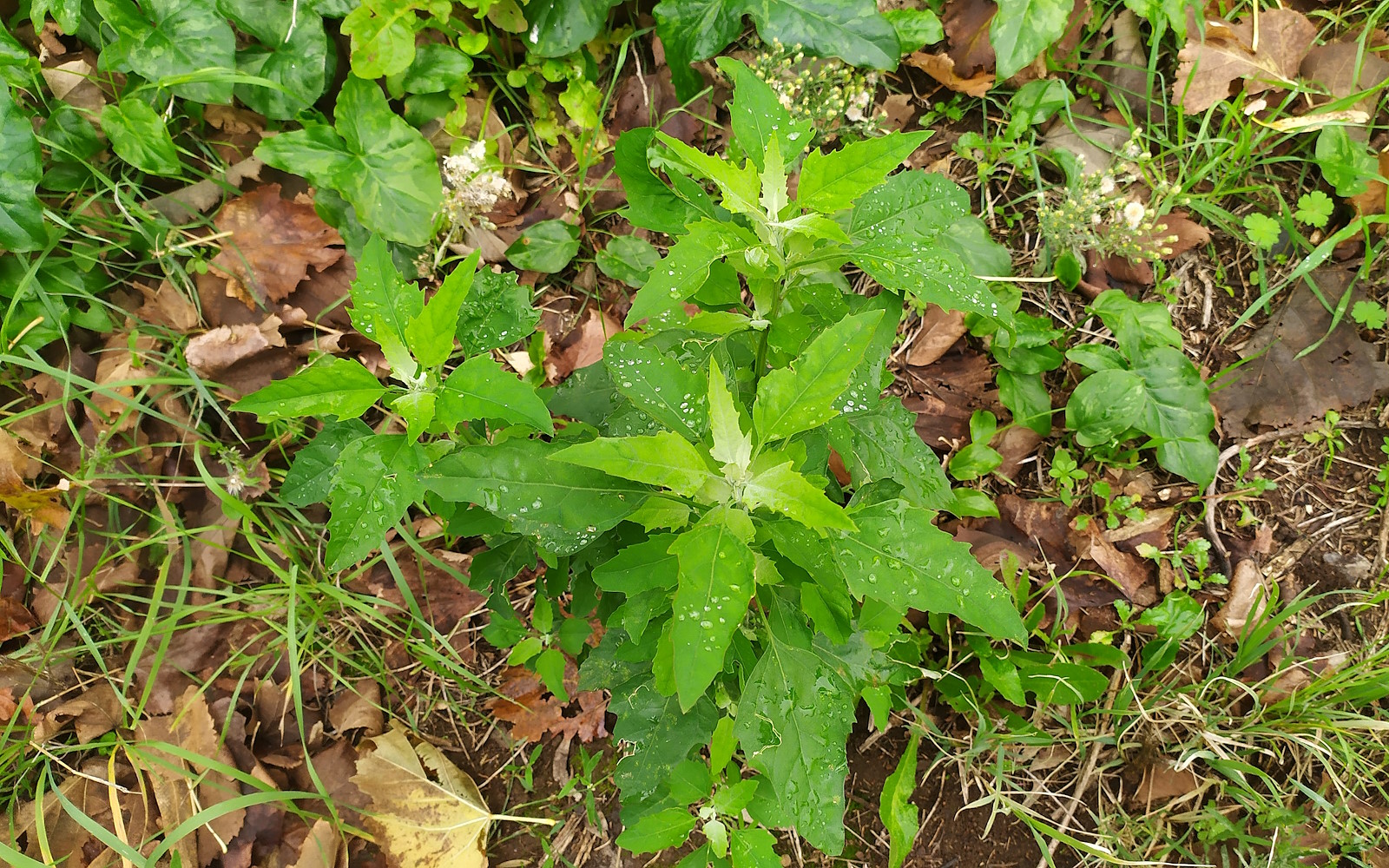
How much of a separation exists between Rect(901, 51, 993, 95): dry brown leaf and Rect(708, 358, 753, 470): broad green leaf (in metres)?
2.08

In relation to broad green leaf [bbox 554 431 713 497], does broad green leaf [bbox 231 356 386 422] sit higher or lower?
higher

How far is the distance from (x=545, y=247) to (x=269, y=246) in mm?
1038

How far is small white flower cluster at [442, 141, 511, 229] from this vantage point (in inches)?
105

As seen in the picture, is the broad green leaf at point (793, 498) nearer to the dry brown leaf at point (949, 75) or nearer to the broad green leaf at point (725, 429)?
the broad green leaf at point (725, 429)

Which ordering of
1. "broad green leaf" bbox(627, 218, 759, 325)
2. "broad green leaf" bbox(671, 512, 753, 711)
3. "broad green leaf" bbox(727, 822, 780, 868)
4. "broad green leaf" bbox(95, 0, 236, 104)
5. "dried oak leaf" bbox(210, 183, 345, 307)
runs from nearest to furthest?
"broad green leaf" bbox(671, 512, 753, 711) → "broad green leaf" bbox(627, 218, 759, 325) → "broad green leaf" bbox(727, 822, 780, 868) → "broad green leaf" bbox(95, 0, 236, 104) → "dried oak leaf" bbox(210, 183, 345, 307)

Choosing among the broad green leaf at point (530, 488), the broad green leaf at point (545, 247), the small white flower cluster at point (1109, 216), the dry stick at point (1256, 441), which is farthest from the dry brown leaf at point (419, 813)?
the small white flower cluster at point (1109, 216)

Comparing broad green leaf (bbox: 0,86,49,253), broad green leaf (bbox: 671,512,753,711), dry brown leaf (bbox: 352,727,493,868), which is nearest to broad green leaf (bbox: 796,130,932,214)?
broad green leaf (bbox: 671,512,753,711)

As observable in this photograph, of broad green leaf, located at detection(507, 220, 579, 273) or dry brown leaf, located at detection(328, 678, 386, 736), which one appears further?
broad green leaf, located at detection(507, 220, 579, 273)

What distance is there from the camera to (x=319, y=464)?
1840 millimetres

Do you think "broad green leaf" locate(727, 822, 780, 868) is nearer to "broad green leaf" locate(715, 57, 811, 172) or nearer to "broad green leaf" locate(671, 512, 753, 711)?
"broad green leaf" locate(671, 512, 753, 711)

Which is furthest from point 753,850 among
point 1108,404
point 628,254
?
point 628,254

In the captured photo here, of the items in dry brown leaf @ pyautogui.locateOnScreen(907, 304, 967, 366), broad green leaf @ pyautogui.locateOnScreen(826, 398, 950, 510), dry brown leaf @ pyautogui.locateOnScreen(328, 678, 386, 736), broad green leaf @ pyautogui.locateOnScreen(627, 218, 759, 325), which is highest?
broad green leaf @ pyautogui.locateOnScreen(627, 218, 759, 325)

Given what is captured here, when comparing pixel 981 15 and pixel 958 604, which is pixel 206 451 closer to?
pixel 958 604

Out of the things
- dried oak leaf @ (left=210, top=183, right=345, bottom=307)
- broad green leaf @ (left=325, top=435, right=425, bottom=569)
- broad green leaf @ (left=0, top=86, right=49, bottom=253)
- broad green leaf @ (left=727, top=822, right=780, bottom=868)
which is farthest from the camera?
dried oak leaf @ (left=210, top=183, right=345, bottom=307)
